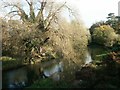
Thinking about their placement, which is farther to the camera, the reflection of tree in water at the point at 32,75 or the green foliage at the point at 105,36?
the green foliage at the point at 105,36

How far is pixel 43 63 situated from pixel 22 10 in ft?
18.3

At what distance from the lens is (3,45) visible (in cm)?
2591

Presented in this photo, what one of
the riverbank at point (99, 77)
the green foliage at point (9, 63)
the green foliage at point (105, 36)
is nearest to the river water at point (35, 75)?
the riverbank at point (99, 77)

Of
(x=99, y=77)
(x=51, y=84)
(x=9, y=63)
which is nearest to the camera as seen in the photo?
(x=99, y=77)

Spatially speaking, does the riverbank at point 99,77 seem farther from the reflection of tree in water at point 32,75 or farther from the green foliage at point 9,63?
the green foliage at point 9,63

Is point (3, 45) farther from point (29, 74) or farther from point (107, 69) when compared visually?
point (107, 69)

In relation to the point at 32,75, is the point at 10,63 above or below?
above

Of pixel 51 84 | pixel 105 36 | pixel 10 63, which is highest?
pixel 105 36

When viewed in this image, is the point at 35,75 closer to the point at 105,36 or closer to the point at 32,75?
the point at 32,75

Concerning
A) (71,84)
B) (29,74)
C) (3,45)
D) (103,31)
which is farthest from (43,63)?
(103,31)

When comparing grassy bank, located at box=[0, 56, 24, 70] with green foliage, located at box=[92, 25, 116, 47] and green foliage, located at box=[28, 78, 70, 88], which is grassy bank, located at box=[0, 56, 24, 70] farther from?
green foliage, located at box=[92, 25, 116, 47]

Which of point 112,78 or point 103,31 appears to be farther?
point 103,31

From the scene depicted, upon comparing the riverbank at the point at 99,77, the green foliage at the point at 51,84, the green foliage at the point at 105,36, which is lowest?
the green foliage at the point at 51,84

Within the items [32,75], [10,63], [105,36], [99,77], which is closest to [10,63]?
[10,63]
